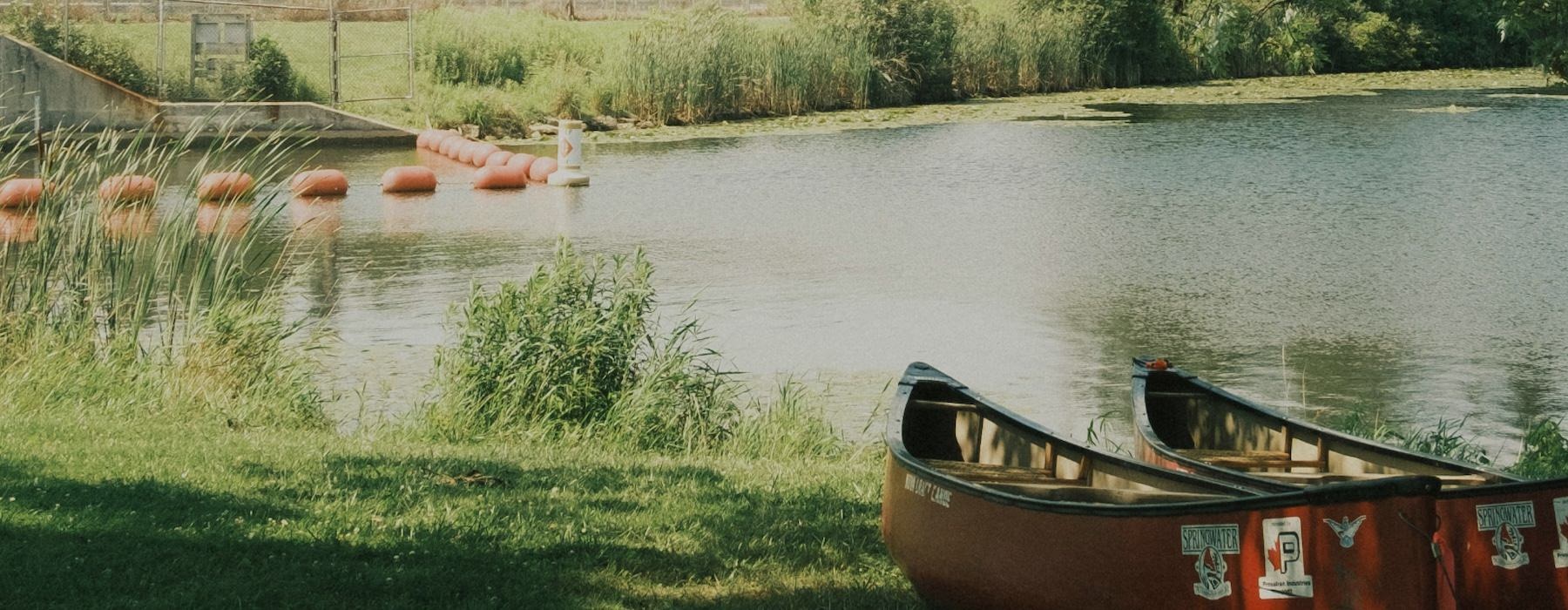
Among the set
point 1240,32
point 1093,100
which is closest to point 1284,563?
point 1240,32

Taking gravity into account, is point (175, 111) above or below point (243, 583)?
above

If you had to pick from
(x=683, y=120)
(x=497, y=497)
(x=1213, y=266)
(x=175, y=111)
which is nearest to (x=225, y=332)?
(x=497, y=497)

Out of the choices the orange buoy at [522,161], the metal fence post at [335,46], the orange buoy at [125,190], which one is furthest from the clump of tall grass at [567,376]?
the metal fence post at [335,46]

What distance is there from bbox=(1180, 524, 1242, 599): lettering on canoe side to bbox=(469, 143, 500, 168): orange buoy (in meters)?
21.3

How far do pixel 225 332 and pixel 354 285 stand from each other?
514 cm

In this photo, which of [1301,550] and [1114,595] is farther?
[1114,595]

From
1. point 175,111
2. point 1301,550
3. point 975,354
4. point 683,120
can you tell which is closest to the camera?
point 1301,550

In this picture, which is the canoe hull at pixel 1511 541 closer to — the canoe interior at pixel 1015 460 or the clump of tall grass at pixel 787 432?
the canoe interior at pixel 1015 460

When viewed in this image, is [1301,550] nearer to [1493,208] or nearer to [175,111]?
[1493,208]

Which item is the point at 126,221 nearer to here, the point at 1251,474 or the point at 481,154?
the point at 1251,474

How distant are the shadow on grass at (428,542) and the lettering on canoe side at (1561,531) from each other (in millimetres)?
2068

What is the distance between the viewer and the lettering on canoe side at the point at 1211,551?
4391 mm

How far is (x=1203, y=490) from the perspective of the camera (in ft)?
16.3

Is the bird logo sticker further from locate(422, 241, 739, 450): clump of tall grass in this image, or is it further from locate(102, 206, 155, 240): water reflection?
locate(102, 206, 155, 240): water reflection
